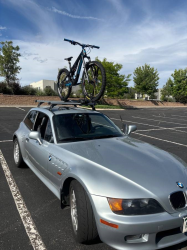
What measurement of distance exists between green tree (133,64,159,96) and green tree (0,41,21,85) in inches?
936

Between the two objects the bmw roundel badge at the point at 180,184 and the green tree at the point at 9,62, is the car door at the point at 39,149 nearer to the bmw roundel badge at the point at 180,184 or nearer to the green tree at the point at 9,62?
the bmw roundel badge at the point at 180,184

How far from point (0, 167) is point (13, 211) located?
7.15 feet

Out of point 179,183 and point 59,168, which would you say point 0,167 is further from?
point 179,183

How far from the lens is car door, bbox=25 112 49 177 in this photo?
3.55m

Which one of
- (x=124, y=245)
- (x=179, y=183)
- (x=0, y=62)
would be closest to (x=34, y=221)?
(x=124, y=245)

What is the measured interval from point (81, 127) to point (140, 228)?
6.99 feet

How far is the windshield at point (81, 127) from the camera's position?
3616 mm

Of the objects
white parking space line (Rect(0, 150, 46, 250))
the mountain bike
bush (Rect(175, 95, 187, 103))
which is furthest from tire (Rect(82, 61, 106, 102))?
bush (Rect(175, 95, 187, 103))

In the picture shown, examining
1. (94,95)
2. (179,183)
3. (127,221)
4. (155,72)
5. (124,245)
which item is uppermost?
(155,72)

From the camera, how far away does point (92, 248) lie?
8.04 ft

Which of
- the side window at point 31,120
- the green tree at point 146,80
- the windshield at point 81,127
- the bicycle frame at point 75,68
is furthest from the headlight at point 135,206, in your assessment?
the green tree at point 146,80

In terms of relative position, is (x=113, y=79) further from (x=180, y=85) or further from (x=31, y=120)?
(x=31, y=120)

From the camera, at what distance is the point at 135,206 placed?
2121mm

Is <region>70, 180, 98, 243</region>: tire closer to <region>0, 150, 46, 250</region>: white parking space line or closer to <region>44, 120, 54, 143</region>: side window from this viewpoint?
<region>0, 150, 46, 250</region>: white parking space line
